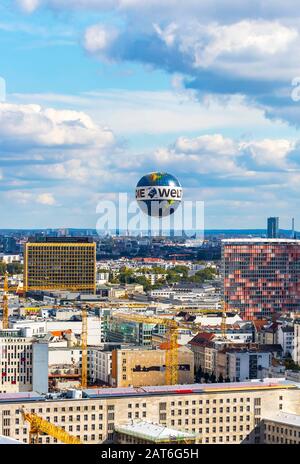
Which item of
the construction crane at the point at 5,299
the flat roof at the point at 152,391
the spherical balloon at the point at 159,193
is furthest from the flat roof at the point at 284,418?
the spherical balloon at the point at 159,193

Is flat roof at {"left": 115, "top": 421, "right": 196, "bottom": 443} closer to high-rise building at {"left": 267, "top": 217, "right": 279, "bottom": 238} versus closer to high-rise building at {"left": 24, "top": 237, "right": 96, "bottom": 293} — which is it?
high-rise building at {"left": 24, "top": 237, "right": 96, "bottom": 293}

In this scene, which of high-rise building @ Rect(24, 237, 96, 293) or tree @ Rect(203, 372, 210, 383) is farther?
high-rise building @ Rect(24, 237, 96, 293)

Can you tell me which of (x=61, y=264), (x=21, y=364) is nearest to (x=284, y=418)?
(x=21, y=364)

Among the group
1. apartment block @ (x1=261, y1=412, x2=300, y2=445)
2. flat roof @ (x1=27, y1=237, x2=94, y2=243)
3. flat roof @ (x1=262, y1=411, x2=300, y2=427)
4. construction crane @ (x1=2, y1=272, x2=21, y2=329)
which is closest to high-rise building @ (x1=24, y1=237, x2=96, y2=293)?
flat roof @ (x1=27, y1=237, x2=94, y2=243)

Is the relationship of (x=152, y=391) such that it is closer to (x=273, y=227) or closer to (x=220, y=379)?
(x=220, y=379)

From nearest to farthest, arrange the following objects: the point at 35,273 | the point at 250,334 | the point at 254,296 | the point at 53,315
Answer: the point at 250,334
the point at 53,315
the point at 254,296
the point at 35,273
